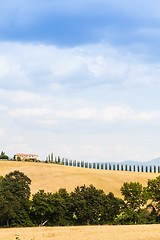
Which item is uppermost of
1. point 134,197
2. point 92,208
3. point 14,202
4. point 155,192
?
point 155,192

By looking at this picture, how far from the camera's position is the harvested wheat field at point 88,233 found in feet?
138

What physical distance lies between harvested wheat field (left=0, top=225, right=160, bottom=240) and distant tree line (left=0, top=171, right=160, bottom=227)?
191 inches

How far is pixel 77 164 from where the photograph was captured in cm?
17338

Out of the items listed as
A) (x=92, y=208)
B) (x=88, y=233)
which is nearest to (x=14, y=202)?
(x=92, y=208)

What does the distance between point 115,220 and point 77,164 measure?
389ft

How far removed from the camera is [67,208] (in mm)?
55969

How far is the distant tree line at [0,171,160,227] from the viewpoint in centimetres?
5406

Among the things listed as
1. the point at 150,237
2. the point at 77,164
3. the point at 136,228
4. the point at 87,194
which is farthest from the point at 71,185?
the point at 77,164

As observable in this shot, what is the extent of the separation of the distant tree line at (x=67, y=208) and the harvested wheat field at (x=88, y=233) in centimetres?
486

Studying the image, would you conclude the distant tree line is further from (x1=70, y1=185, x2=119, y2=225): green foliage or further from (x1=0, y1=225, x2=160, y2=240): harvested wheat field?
(x1=0, y1=225, x2=160, y2=240): harvested wheat field

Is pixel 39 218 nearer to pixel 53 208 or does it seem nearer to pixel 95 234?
pixel 53 208

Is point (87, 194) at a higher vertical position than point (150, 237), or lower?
higher

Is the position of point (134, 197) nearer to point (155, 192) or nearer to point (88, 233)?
point (155, 192)

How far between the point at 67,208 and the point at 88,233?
38.5ft
